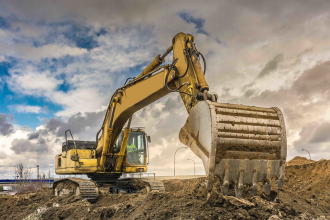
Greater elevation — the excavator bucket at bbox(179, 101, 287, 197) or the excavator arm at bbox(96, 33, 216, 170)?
the excavator arm at bbox(96, 33, 216, 170)

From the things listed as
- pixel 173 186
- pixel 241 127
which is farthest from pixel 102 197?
pixel 173 186

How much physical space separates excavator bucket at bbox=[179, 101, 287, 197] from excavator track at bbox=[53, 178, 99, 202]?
17.0 feet

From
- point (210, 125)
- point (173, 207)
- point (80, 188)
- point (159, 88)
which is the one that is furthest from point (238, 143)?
point (80, 188)

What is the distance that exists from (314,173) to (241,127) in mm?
12412

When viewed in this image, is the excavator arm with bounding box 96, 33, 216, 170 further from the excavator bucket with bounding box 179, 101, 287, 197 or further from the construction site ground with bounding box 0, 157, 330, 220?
the construction site ground with bounding box 0, 157, 330, 220

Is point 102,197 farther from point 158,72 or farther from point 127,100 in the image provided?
point 158,72

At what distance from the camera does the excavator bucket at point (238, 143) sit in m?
5.07

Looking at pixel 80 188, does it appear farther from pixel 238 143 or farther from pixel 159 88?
pixel 238 143

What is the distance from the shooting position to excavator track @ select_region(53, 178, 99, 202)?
952 centimetres

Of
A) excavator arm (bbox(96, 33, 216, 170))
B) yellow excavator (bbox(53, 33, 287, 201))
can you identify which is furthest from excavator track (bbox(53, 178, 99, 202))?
excavator arm (bbox(96, 33, 216, 170))

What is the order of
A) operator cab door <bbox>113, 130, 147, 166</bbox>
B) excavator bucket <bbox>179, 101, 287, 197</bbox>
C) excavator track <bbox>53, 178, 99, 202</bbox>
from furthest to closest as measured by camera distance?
operator cab door <bbox>113, 130, 147, 166</bbox> → excavator track <bbox>53, 178, 99, 202</bbox> → excavator bucket <bbox>179, 101, 287, 197</bbox>

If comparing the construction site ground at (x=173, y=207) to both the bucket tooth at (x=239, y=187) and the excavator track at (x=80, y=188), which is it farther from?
the bucket tooth at (x=239, y=187)

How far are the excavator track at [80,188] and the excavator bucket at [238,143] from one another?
5.17 meters

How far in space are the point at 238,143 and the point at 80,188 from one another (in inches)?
241
